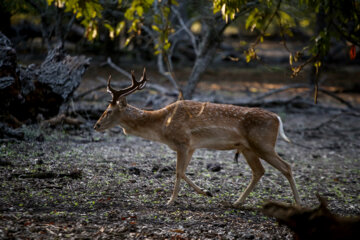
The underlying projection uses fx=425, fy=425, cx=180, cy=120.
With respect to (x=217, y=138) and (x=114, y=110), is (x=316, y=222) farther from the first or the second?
(x=114, y=110)

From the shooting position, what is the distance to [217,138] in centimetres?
623

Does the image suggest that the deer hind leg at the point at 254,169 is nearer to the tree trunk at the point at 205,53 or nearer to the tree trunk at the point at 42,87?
the tree trunk at the point at 42,87

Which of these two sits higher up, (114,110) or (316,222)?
(114,110)

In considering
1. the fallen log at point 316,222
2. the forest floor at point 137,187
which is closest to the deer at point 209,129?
the forest floor at point 137,187

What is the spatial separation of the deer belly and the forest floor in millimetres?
733

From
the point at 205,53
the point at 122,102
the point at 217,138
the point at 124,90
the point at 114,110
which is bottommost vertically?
the point at 217,138

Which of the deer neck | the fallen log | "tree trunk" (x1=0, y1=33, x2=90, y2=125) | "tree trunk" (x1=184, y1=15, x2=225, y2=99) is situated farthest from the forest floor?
"tree trunk" (x1=184, y1=15, x2=225, y2=99)

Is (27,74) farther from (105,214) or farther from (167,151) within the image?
(105,214)

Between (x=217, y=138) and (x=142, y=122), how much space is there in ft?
3.85

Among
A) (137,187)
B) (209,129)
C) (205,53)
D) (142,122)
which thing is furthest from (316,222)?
(205,53)

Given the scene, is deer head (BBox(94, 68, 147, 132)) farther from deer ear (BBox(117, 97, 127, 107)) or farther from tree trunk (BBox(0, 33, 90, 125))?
tree trunk (BBox(0, 33, 90, 125))

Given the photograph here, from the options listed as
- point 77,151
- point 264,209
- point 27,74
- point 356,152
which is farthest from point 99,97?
point 264,209

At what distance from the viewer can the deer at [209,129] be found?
6.06 metres

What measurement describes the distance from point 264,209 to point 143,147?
527 centimetres
